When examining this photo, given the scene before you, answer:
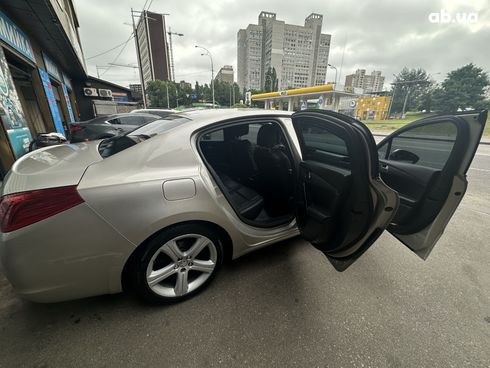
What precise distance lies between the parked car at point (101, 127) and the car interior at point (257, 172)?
425 centimetres

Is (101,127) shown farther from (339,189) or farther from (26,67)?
(339,189)

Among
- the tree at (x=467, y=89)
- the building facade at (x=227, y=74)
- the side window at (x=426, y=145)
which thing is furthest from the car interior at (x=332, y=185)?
the building facade at (x=227, y=74)

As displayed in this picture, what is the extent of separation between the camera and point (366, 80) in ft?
279

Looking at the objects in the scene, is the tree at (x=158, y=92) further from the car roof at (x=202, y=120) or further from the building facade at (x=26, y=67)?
the car roof at (x=202, y=120)

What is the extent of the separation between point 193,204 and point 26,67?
8.26 metres

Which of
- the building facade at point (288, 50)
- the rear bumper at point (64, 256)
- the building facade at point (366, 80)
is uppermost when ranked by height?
the building facade at point (288, 50)

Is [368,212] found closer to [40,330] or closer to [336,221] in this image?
[336,221]

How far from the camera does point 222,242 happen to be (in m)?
1.78

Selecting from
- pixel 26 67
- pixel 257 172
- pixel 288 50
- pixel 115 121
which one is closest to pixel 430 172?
pixel 257 172

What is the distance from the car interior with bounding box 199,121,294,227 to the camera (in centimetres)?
211

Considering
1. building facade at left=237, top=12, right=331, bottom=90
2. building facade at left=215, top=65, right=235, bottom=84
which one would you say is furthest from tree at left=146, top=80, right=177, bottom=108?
building facade at left=215, top=65, right=235, bottom=84

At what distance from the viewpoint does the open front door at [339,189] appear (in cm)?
135

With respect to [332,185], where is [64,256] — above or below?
below

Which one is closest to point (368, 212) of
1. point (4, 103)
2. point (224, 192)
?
point (224, 192)
